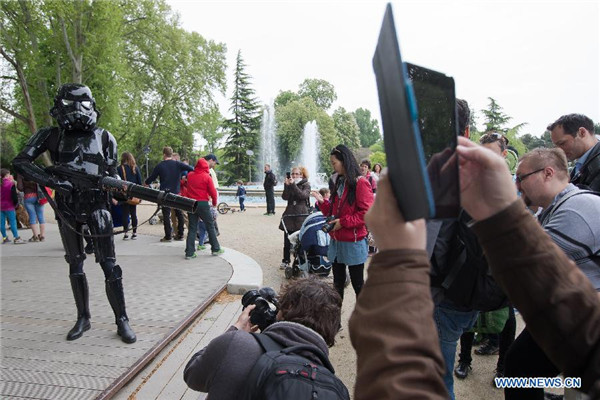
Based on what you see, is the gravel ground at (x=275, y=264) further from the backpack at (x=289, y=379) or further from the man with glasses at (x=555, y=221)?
the backpack at (x=289, y=379)

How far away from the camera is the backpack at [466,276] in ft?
6.77

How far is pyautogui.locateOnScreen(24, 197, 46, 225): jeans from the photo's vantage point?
9.26m

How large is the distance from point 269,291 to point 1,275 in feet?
21.0

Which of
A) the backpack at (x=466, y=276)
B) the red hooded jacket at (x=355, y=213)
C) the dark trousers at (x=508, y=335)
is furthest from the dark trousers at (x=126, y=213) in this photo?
the backpack at (x=466, y=276)

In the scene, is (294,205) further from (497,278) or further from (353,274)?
(497,278)

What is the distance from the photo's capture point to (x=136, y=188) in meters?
3.40

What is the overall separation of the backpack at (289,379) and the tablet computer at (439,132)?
3.06 ft

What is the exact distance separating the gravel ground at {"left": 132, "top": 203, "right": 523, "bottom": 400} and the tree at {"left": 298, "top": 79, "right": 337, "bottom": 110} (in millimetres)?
43050

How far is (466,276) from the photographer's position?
2125mm

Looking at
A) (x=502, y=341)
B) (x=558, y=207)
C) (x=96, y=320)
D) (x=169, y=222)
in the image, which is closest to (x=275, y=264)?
(x=169, y=222)

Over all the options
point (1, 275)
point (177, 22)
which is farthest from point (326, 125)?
point (1, 275)

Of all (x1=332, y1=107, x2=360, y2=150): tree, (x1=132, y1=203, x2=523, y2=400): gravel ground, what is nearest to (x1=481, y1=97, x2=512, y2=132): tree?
(x1=332, y1=107, x2=360, y2=150): tree

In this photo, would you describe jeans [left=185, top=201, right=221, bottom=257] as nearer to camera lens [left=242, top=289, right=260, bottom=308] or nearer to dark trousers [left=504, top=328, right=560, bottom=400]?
camera lens [left=242, top=289, right=260, bottom=308]

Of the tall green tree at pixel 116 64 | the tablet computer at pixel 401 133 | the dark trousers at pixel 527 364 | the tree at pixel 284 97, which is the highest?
the tree at pixel 284 97
